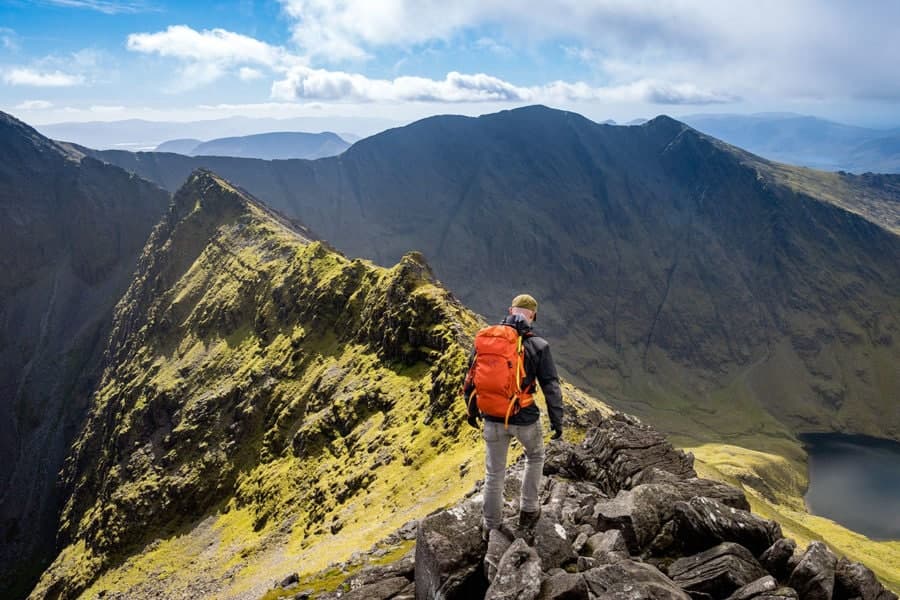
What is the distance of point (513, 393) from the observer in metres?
15.1

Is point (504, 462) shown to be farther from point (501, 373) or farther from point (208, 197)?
point (208, 197)

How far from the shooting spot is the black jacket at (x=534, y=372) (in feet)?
50.4

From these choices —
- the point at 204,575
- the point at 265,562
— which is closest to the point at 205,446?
the point at 204,575

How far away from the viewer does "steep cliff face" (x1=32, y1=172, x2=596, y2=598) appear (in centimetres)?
5881

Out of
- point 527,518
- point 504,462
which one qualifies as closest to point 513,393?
point 504,462

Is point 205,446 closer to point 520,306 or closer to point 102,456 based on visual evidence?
point 102,456

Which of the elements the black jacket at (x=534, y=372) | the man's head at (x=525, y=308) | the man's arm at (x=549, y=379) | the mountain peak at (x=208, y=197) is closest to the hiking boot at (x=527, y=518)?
the man's arm at (x=549, y=379)

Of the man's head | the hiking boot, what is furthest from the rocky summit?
the man's head

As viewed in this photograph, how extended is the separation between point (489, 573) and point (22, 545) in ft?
586

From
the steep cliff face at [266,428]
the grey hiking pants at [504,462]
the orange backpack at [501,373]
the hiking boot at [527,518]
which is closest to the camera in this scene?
the orange backpack at [501,373]

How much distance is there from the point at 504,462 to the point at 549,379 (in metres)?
2.74

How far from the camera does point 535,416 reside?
1560 centimetres

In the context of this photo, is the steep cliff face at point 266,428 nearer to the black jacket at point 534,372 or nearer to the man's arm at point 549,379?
the man's arm at point 549,379

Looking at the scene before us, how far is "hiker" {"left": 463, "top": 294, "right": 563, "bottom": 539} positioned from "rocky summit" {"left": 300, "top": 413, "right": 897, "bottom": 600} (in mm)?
1135
